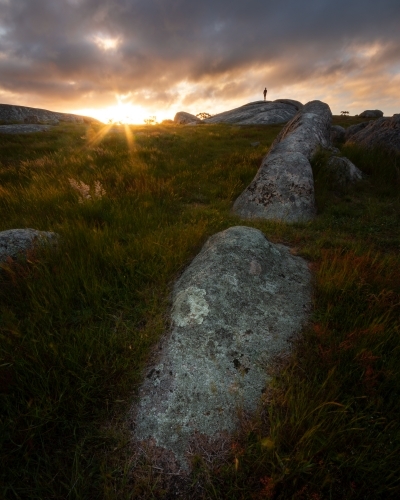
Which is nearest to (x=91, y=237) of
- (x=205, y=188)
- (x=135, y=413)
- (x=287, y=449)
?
(x=135, y=413)

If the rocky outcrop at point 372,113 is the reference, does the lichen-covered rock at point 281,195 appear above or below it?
below

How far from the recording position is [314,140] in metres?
8.49

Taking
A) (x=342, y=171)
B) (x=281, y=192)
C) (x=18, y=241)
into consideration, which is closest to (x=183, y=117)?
(x=342, y=171)

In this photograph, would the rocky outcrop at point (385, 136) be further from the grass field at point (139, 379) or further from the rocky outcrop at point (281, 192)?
the grass field at point (139, 379)

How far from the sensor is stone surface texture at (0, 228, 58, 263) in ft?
10.6

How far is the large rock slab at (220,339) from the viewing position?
1853 mm

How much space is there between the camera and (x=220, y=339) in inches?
94.5

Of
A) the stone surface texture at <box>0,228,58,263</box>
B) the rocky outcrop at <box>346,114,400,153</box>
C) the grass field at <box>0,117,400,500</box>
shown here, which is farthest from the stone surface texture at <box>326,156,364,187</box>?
the stone surface texture at <box>0,228,58,263</box>

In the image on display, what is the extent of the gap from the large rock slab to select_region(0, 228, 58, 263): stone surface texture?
1.97 m

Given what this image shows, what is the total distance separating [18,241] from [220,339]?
2.94m

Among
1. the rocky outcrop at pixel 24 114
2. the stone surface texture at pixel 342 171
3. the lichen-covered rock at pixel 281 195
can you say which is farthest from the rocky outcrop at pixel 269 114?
the lichen-covered rock at pixel 281 195

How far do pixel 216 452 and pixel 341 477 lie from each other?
757 millimetres

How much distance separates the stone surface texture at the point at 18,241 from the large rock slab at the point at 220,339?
77.5 inches

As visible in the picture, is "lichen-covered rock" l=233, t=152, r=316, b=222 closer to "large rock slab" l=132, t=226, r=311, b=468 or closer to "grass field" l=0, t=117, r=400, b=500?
"grass field" l=0, t=117, r=400, b=500
